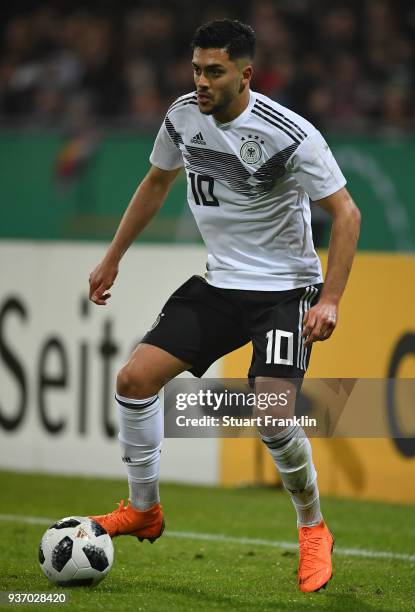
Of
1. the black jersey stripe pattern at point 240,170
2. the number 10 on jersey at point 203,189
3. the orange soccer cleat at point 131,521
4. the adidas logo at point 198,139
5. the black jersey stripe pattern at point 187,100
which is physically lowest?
the orange soccer cleat at point 131,521

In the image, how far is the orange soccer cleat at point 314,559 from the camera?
521cm

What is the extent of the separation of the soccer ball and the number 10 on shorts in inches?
37.9

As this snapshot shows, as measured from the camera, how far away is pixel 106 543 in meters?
5.10

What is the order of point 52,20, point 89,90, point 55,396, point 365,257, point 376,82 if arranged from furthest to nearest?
point 52,20 < point 89,90 < point 376,82 < point 55,396 < point 365,257

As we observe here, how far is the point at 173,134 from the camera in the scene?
18.1 ft

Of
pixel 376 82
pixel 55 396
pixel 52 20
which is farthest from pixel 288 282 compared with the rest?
pixel 52 20

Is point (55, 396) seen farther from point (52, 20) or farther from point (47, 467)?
point (52, 20)

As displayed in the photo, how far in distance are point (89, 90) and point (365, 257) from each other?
6.81 m

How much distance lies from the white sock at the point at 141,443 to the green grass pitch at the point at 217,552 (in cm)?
34

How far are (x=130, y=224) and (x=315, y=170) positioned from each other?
37.1 inches

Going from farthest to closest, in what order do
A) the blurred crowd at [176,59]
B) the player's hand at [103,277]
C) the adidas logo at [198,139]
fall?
the blurred crowd at [176,59] < the player's hand at [103,277] < the adidas logo at [198,139]

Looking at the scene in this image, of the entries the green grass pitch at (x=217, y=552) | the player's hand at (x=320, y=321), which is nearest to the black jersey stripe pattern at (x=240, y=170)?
the player's hand at (x=320, y=321)

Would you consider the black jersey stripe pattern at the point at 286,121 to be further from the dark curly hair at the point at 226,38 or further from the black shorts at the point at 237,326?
the black shorts at the point at 237,326

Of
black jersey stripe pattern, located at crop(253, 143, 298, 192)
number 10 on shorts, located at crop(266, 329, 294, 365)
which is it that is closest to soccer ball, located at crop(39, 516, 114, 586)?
number 10 on shorts, located at crop(266, 329, 294, 365)
